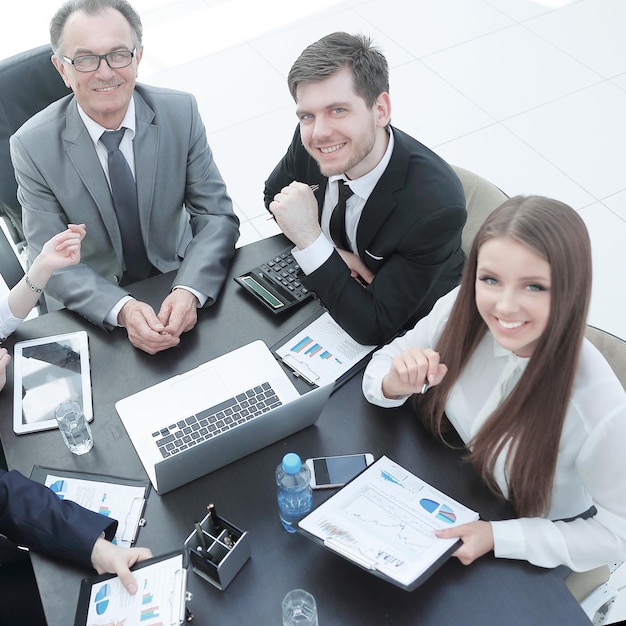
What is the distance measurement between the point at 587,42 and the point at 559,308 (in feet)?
11.9

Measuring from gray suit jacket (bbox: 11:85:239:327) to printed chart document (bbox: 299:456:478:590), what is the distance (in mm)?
757

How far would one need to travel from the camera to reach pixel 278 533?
5.41ft

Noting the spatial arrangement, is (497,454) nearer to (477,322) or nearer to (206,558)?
(477,322)

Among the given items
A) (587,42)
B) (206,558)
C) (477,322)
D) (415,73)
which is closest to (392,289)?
(477,322)

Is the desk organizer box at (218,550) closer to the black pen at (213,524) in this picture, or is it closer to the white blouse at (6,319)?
the black pen at (213,524)

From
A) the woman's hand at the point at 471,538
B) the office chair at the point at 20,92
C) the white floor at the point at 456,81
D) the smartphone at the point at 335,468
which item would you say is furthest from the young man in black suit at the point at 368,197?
the white floor at the point at 456,81

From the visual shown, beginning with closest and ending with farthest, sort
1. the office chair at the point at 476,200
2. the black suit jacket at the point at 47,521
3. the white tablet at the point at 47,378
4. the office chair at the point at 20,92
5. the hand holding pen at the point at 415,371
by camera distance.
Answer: the black suit jacket at the point at 47,521
the hand holding pen at the point at 415,371
the white tablet at the point at 47,378
the office chair at the point at 476,200
the office chair at the point at 20,92

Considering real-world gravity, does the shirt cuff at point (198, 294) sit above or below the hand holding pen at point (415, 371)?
below

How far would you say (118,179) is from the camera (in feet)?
7.69

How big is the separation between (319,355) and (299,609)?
69cm

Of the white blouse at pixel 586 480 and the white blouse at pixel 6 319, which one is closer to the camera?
the white blouse at pixel 586 480

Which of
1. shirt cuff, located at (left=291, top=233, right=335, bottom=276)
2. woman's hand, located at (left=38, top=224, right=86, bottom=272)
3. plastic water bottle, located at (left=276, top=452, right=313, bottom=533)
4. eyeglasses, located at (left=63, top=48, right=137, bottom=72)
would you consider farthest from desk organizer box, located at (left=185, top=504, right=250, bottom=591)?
eyeglasses, located at (left=63, top=48, right=137, bottom=72)

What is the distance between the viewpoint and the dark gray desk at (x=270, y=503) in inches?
59.7

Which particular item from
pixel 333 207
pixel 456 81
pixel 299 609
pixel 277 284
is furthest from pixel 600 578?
pixel 456 81
